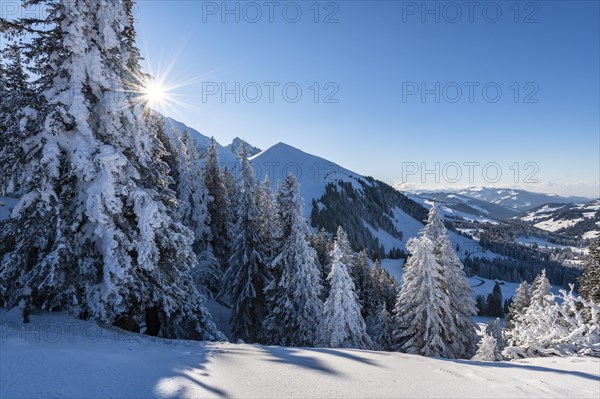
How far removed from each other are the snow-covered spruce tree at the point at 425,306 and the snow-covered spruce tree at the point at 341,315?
3.52 metres

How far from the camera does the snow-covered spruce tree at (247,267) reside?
2544 centimetres

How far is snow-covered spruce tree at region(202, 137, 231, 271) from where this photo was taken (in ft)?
114

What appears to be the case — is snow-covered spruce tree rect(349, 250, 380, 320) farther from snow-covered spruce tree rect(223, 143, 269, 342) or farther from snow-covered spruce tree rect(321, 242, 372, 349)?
snow-covered spruce tree rect(321, 242, 372, 349)

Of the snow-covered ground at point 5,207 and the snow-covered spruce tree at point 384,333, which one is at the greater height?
the snow-covered ground at point 5,207

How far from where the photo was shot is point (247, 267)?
85.0 ft

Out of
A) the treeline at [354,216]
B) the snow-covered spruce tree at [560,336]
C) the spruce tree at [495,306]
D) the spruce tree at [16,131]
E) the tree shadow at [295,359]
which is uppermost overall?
the treeline at [354,216]

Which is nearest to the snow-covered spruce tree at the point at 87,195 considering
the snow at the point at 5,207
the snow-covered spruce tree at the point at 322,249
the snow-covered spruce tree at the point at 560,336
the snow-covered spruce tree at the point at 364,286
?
the snow at the point at 5,207

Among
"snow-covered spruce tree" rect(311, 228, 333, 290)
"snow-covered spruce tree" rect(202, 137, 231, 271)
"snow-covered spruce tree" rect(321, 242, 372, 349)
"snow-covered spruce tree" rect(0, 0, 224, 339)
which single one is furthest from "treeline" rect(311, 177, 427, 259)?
"snow-covered spruce tree" rect(0, 0, 224, 339)

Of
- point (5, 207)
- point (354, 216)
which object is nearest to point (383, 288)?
point (5, 207)

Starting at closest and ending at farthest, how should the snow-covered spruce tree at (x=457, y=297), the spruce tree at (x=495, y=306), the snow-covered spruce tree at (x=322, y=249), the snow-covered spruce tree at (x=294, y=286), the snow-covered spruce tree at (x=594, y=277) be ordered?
the snow-covered spruce tree at (x=594, y=277) → the snow-covered spruce tree at (x=294, y=286) → the snow-covered spruce tree at (x=457, y=297) → the snow-covered spruce tree at (x=322, y=249) → the spruce tree at (x=495, y=306)

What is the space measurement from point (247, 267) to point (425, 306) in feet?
43.8

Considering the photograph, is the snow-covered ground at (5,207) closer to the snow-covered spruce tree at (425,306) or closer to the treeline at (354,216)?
the snow-covered spruce tree at (425,306)

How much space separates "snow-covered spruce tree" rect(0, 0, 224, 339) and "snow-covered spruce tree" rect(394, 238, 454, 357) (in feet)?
56.6

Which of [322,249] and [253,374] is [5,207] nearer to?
[253,374]
